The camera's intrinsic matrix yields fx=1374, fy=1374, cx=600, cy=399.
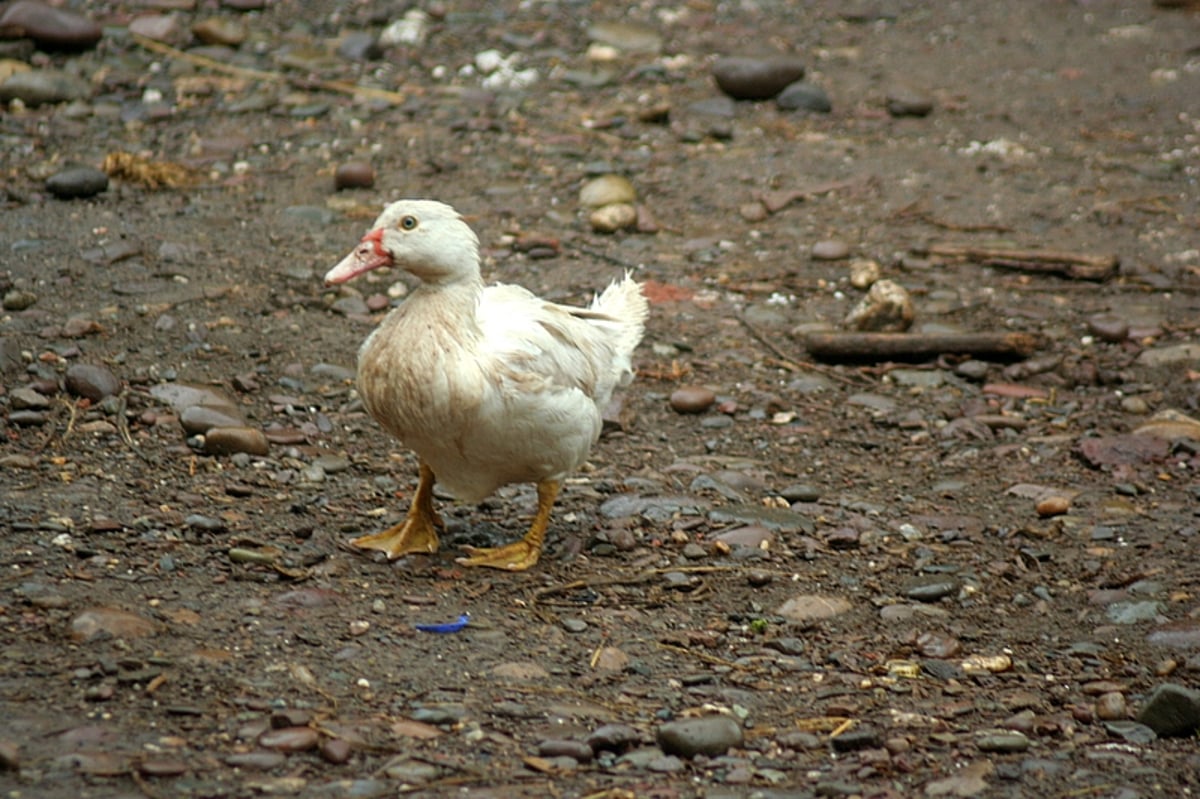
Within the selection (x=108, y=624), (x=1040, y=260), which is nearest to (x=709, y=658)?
(x=108, y=624)

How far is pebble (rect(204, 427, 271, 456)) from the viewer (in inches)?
230

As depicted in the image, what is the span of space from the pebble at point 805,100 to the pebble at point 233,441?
5883mm

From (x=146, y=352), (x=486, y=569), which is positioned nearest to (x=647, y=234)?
(x=146, y=352)

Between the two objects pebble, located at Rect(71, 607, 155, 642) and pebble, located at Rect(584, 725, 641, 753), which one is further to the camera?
pebble, located at Rect(71, 607, 155, 642)

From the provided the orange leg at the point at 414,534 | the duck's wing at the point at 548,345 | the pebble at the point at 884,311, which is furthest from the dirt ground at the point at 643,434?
the duck's wing at the point at 548,345

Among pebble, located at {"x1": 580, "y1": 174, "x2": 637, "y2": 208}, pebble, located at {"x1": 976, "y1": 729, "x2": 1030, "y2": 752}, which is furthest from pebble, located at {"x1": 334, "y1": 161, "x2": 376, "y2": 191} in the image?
pebble, located at {"x1": 976, "y1": 729, "x2": 1030, "y2": 752}

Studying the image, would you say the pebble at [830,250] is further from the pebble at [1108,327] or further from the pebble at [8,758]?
the pebble at [8,758]

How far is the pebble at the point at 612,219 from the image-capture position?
8.62 meters

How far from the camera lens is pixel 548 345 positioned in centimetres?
533

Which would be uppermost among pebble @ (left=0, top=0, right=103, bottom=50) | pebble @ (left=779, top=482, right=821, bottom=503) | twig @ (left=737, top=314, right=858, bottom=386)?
pebble @ (left=0, top=0, right=103, bottom=50)

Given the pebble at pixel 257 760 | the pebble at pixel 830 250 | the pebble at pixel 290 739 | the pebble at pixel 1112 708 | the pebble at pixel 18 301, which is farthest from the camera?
the pebble at pixel 830 250

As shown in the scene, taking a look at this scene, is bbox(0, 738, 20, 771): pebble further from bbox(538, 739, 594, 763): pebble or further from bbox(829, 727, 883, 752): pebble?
bbox(829, 727, 883, 752): pebble

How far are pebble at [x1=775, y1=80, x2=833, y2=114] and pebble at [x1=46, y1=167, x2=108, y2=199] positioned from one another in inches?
197

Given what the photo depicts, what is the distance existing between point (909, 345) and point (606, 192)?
246cm
